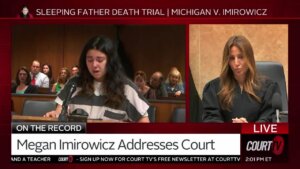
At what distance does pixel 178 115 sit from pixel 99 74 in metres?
0.64

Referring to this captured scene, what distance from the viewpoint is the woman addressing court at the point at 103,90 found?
3924 millimetres

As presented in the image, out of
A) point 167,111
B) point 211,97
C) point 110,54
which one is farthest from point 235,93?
point 110,54

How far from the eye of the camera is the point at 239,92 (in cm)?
397

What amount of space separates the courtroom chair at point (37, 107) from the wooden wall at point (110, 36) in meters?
0.21

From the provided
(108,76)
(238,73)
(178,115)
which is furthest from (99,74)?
(238,73)

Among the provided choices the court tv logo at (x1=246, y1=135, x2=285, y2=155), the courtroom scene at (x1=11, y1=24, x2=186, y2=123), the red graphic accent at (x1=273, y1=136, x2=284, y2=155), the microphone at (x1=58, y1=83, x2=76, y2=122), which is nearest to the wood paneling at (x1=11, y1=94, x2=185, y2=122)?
the courtroom scene at (x1=11, y1=24, x2=186, y2=123)

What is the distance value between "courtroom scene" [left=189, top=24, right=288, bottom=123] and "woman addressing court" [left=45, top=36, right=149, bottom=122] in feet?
1.39

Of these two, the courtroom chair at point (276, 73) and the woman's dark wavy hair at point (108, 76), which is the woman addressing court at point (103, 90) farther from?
the courtroom chair at point (276, 73)

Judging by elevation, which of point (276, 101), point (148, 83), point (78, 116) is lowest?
point (78, 116)

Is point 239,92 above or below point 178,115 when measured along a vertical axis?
above

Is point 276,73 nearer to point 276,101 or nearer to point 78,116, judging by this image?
point 276,101

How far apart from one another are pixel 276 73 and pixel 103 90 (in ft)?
4.06

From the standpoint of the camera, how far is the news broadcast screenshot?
3.90 metres

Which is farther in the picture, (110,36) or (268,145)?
(268,145)
